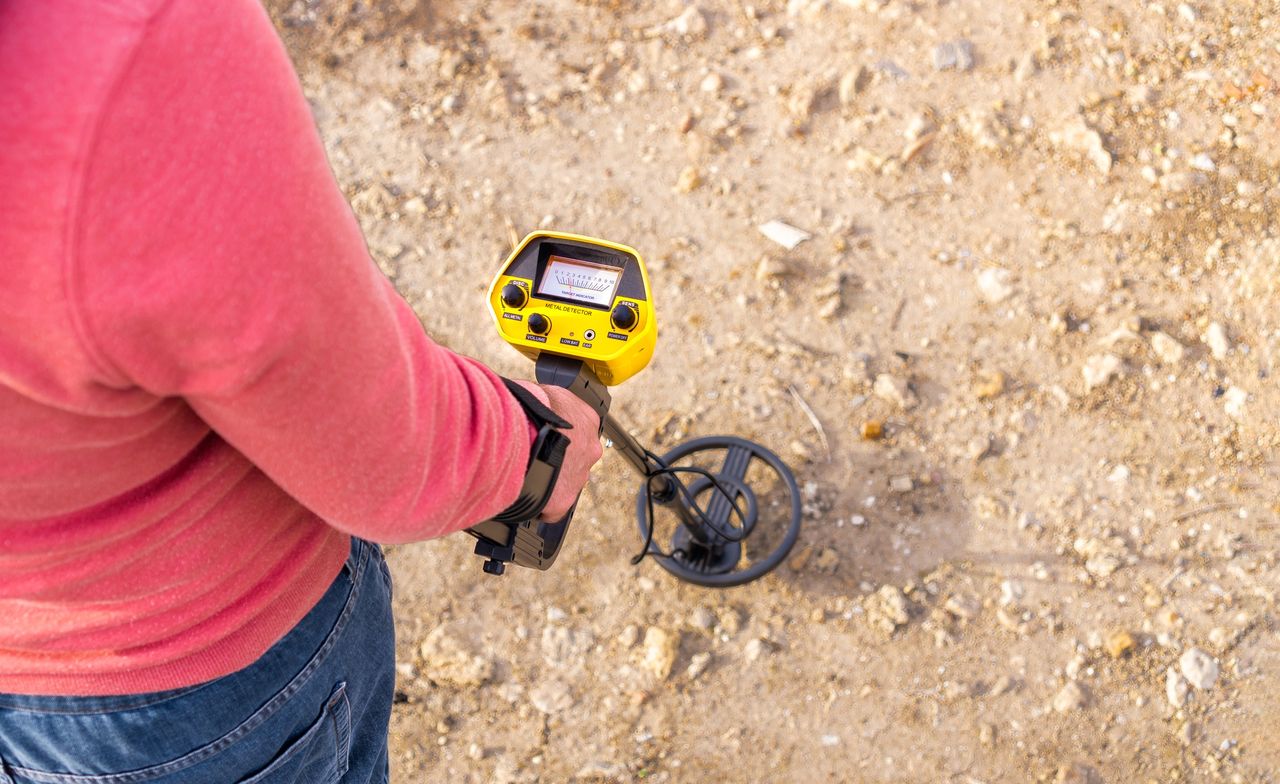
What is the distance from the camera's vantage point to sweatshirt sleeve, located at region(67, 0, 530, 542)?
671 millimetres

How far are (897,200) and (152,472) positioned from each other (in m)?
2.51

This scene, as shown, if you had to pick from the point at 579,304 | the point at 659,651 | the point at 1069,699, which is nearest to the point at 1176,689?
the point at 1069,699

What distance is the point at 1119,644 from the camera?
2416 mm

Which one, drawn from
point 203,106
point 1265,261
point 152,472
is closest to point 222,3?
point 203,106

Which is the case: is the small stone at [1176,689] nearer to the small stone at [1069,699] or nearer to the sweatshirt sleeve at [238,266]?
the small stone at [1069,699]

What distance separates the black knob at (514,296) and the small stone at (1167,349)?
1.86 metres

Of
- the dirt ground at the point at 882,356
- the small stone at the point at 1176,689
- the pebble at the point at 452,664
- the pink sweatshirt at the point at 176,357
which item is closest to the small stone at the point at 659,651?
the dirt ground at the point at 882,356

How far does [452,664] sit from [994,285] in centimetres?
181

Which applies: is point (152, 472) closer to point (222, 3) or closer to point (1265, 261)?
point (222, 3)

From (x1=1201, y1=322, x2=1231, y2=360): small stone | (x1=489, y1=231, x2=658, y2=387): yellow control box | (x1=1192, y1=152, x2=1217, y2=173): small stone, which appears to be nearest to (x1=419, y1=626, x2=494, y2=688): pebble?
(x1=489, y1=231, x2=658, y2=387): yellow control box

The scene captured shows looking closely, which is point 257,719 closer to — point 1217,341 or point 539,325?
point 539,325

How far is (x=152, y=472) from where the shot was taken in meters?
0.96

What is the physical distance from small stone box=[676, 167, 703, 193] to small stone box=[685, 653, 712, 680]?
4.68 feet

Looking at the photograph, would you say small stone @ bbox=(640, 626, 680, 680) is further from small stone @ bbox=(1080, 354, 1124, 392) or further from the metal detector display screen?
small stone @ bbox=(1080, 354, 1124, 392)
